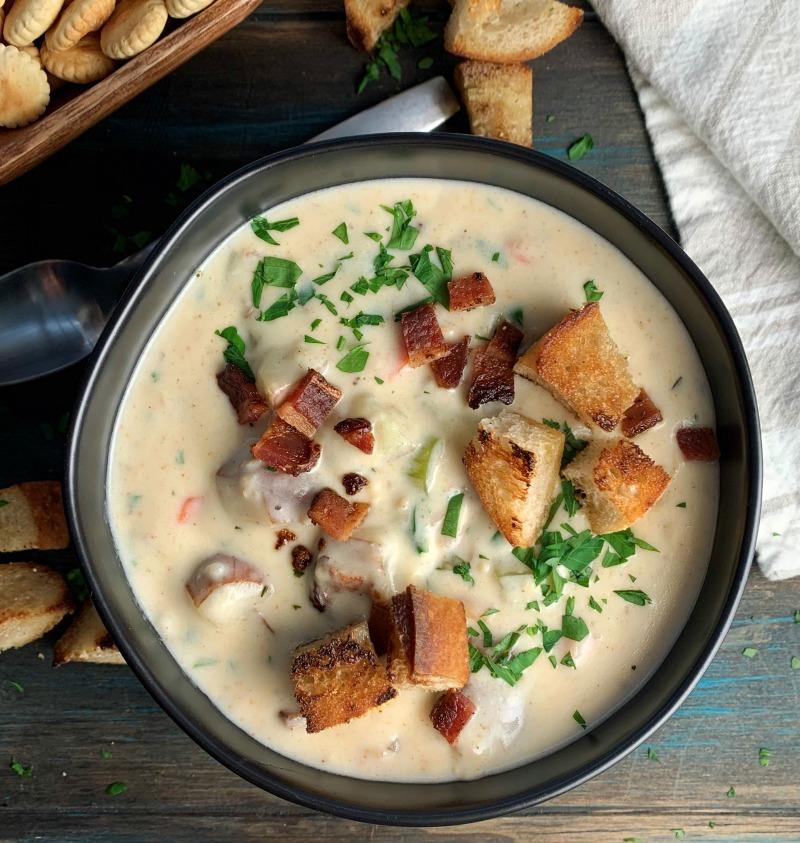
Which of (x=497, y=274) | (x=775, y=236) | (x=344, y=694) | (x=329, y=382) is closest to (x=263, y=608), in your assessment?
(x=344, y=694)

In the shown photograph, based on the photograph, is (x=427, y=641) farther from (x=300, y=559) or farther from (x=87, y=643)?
(x=87, y=643)

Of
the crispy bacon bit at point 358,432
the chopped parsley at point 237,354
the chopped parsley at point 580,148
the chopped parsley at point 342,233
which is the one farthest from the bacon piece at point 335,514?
the chopped parsley at point 580,148

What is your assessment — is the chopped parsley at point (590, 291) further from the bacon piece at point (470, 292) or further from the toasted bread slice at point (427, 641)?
the toasted bread slice at point (427, 641)

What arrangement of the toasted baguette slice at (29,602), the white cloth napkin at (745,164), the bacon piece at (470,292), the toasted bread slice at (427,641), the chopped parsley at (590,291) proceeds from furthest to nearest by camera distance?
1. the white cloth napkin at (745,164)
2. the toasted baguette slice at (29,602)
3. the chopped parsley at (590,291)
4. the bacon piece at (470,292)
5. the toasted bread slice at (427,641)

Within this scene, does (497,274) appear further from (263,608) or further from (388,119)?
(263,608)

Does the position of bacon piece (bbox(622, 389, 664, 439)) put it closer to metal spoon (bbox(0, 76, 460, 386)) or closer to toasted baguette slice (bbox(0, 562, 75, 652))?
metal spoon (bbox(0, 76, 460, 386))
